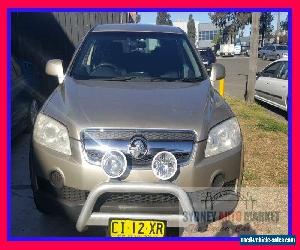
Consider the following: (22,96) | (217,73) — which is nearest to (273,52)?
(22,96)

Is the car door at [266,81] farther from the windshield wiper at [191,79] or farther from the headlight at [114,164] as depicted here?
the headlight at [114,164]

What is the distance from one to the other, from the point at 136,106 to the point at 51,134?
701 mm

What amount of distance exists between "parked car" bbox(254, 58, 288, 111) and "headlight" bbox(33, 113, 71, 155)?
6.97m

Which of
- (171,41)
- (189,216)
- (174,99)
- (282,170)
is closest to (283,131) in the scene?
(282,170)

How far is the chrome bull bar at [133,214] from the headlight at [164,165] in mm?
82

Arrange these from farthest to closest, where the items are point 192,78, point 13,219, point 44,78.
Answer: point 44,78 → point 192,78 → point 13,219

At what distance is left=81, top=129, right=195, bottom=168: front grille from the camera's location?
297cm

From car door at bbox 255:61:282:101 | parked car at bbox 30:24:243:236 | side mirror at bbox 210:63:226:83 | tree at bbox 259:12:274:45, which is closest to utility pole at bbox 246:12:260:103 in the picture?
car door at bbox 255:61:282:101

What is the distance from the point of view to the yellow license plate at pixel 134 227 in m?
2.95

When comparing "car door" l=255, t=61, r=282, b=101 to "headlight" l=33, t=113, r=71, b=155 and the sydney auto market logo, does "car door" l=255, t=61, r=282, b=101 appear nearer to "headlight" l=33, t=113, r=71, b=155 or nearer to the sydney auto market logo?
the sydney auto market logo

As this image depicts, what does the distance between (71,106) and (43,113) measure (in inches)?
10.1

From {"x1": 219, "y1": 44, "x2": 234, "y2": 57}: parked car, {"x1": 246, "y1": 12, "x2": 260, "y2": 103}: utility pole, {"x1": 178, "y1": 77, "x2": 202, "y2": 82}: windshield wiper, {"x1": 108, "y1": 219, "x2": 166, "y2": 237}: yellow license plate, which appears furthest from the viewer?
{"x1": 219, "y1": 44, "x2": 234, "y2": 57}: parked car

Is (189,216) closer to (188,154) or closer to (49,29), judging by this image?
(188,154)

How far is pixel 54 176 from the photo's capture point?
3102 millimetres
